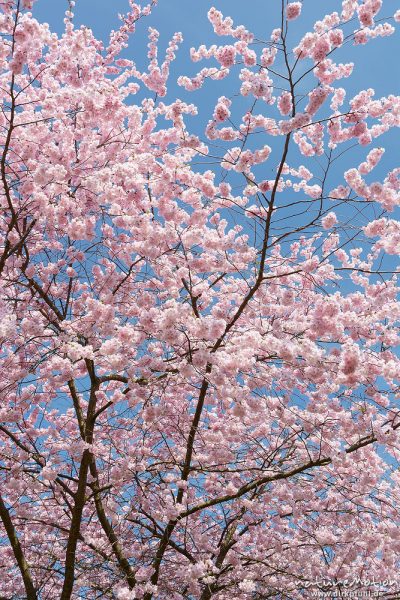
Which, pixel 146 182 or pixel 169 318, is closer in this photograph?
pixel 169 318

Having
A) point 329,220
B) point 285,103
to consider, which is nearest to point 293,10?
point 285,103

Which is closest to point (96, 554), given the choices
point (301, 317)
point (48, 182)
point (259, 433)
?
point (259, 433)

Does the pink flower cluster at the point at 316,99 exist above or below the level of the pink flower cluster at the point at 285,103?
below

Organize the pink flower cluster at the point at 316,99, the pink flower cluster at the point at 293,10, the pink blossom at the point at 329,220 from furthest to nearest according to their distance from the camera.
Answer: the pink blossom at the point at 329,220, the pink flower cluster at the point at 316,99, the pink flower cluster at the point at 293,10

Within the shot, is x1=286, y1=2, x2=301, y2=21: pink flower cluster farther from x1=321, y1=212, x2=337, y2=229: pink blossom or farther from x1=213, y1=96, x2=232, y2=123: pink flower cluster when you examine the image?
x1=321, y1=212, x2=337, y2=229: pink blossom

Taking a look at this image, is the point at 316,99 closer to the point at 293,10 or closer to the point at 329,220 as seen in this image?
the point at 293,10

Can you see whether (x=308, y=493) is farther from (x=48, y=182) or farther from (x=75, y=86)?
(x=75, y=86)

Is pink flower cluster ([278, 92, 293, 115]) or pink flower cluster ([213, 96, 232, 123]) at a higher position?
pink flower cluster ([213, 96, 232, 123])

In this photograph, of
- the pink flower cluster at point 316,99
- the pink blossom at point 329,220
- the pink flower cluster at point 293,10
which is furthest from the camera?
the pink blossom at point 329,220

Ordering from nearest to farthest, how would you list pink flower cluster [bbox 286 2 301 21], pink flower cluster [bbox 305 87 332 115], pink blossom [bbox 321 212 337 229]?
1. pink flower cluster [bbox 286 2 301 21]
2. pink flower cluster [bbox 305 87 332 115]
3. pink blossom [bbox 321 212 337 229]

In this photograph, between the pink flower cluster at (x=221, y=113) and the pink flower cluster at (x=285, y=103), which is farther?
the pink flower cluster at (x=221, y=113)

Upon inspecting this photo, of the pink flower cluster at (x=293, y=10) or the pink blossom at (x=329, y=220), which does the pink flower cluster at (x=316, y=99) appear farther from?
the pink blossom at (x=329, y=220)

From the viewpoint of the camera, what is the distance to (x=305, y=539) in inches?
301

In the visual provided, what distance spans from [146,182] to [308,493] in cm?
449
